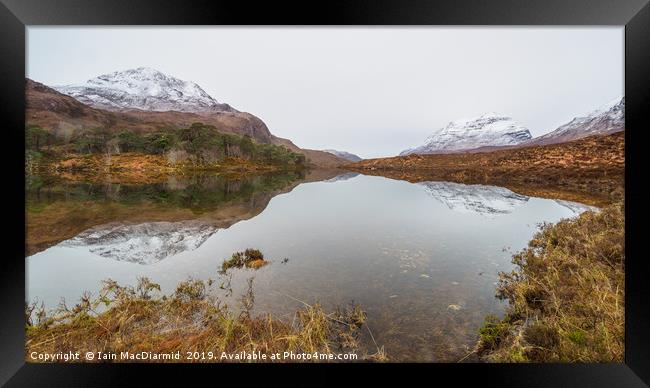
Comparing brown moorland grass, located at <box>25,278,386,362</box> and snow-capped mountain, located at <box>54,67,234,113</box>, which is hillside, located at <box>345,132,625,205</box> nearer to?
brown moorland grass, located at <box>25,278,386,362</box>

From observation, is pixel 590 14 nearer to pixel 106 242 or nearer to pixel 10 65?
pixel 10 65

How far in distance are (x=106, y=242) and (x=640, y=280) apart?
Answer: 10344 mm

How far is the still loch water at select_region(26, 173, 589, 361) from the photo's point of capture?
12.2 feet

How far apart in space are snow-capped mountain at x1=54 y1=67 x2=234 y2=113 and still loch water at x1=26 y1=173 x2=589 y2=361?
2492 inches

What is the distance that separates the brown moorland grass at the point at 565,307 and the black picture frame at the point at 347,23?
0.18 metres

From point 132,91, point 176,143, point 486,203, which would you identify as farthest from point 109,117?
point 486,203

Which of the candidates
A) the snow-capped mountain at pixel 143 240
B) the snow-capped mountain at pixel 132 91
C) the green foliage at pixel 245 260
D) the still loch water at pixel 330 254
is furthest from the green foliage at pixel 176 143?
the green foliage at pixel 245 260

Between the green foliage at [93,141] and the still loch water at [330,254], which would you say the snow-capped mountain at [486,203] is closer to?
the still loch water at [330,254]

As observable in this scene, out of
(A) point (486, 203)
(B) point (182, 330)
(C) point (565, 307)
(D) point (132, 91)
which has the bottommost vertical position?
(B) point (182, 330)

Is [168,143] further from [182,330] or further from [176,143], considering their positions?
[182,330]

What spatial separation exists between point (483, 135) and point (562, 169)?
76.7 ft

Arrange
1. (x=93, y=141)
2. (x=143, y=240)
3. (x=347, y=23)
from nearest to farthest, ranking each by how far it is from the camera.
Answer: (x=347, y=23)
(x=143, y=240)
(x=93, y=141)

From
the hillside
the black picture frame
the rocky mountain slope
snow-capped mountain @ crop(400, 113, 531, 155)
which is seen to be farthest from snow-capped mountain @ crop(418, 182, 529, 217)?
the rocky mountain slope

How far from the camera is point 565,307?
10.7 ft
